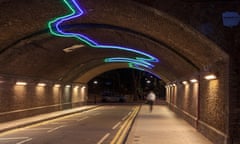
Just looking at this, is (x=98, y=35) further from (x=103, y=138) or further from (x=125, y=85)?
(x=125, y=85)

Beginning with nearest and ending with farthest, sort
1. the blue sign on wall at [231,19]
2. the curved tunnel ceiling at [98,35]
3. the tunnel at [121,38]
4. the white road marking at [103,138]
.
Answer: the blue sign on wall at [231,19]
the tunnel at [121,38]
the curved tunnel ceiling at [98,35]
the white road marking at [103,138]

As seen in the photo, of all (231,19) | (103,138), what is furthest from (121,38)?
(231,19)

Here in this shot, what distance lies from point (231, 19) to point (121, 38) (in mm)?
10056

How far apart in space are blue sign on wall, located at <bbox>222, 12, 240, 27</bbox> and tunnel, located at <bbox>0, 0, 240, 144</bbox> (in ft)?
0.76

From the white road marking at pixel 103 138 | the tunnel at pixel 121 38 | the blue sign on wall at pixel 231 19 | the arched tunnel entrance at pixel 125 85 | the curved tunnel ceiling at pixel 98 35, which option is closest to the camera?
the blue sign on wall at pixel 231 19

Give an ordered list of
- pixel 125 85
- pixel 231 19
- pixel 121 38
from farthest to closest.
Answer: pixel 125 85
pixel 121 38
pixel 231 19

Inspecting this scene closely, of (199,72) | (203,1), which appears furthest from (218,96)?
(199,72)

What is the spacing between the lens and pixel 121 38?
2125 cm

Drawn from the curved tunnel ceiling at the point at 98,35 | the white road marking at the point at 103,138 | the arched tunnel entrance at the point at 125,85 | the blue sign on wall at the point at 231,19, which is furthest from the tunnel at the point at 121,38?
the arched tunnel entrance at the point at 125,85

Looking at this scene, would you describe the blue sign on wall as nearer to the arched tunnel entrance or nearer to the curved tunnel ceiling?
the curved tunnel ceiling

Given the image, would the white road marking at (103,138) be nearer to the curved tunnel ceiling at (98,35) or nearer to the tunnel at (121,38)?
the tunnel at (121,38)

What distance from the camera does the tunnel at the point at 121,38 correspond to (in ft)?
39.3

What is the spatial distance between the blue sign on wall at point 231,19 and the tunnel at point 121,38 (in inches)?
9.2

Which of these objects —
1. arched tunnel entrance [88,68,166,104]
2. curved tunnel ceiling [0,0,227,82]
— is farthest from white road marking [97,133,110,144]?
arched tunnel entrance [88,68,166,104]
